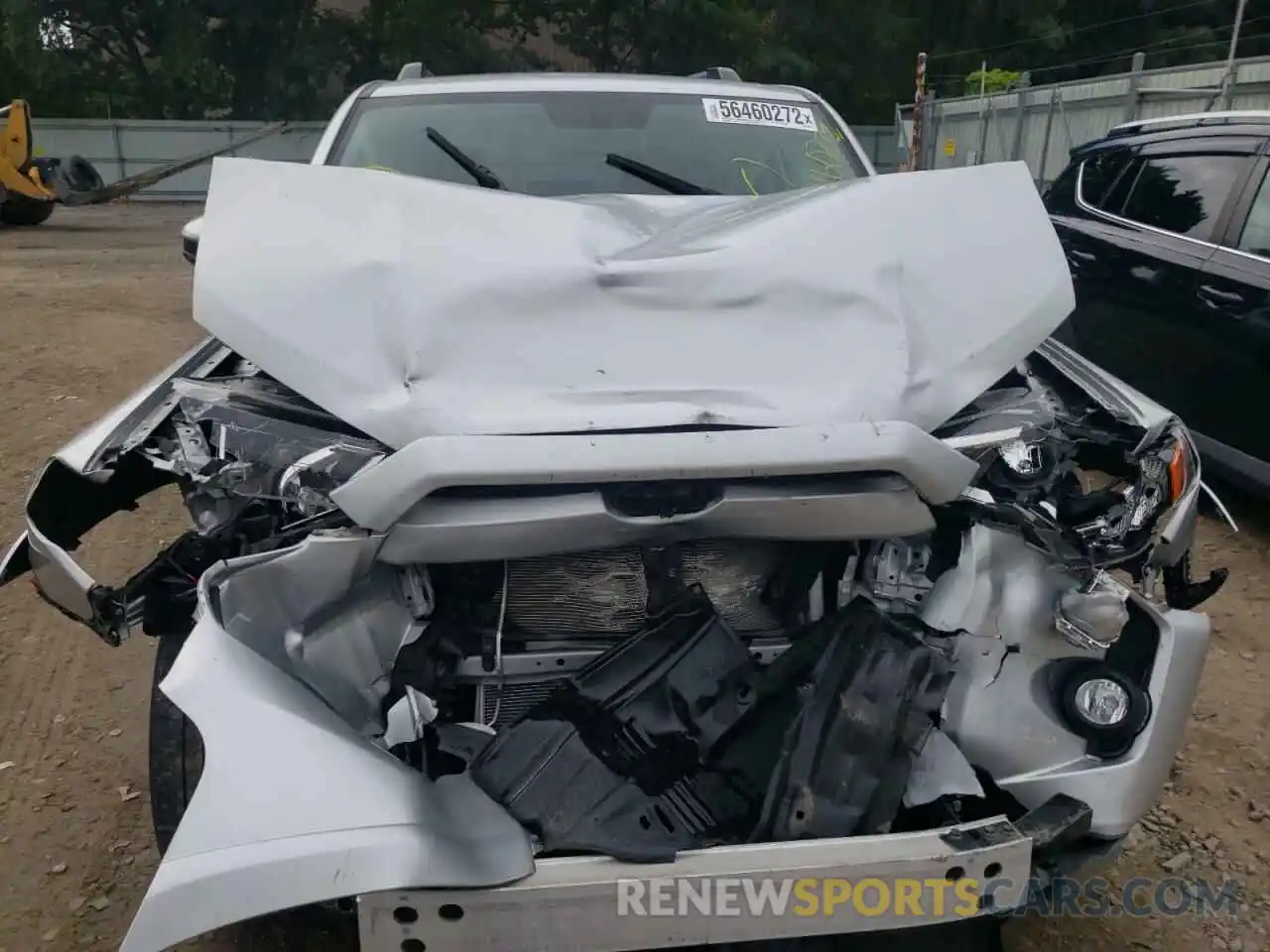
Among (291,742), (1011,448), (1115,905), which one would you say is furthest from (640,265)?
A: (1115,905)

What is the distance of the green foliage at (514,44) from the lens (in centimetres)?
2250

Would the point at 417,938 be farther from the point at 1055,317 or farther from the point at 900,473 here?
the point at 1055,317

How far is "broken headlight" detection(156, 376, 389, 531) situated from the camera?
1916mm

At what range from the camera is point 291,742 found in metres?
1.61

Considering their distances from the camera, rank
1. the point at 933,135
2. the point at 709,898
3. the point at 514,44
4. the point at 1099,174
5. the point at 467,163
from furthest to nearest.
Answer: the point at 514,44 < the point at 933,135 < the point at 1099,174 < the point at 467,163 < the point at 709,898

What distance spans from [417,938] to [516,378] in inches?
37.7

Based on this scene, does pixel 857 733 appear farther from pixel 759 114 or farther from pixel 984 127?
pixel 984 127

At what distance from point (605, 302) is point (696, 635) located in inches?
26.7

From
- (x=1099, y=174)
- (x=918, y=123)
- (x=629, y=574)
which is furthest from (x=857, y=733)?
(x=918, y=123)

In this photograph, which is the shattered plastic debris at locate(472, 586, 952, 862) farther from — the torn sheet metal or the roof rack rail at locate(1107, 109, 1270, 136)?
the roof rack rail at locate(1107, 109, 1270, 136)

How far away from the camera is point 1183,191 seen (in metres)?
4.84

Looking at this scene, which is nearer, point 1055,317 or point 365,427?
point 365,427

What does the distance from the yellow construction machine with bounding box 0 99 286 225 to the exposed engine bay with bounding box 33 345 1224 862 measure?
1276 centimetres

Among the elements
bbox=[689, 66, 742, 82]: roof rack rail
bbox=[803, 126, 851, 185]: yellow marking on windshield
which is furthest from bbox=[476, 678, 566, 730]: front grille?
bbox=[689, 66, 742, 82]: roof rack rail
